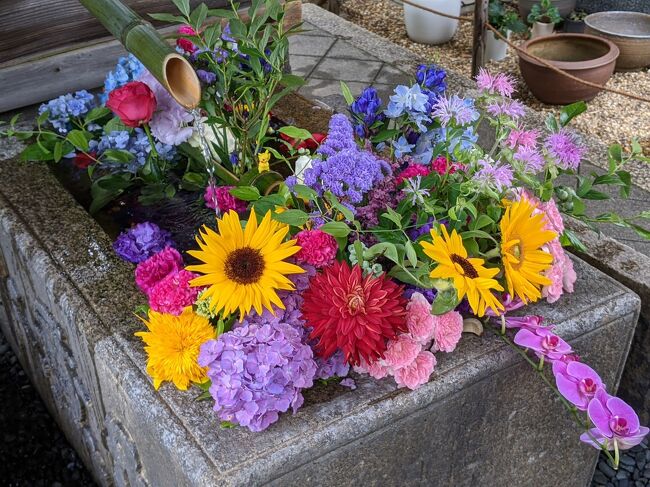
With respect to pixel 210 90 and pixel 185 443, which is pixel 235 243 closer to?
pixel 185 443

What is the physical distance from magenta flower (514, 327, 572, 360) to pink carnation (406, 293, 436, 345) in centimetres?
17

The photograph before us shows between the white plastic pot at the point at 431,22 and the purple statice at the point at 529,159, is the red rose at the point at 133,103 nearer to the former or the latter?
the purple statice at the point at 529,159

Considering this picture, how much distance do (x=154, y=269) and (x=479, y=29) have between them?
267 centimetres

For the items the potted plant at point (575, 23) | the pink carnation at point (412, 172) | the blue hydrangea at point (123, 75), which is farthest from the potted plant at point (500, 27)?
the pink carnation at point (412, 172)

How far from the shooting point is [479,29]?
3.59 meters

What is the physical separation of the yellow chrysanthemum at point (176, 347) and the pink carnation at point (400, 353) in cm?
31

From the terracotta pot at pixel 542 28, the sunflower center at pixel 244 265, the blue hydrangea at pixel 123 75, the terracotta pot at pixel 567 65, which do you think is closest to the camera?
the sunflower center at pixel 244 265

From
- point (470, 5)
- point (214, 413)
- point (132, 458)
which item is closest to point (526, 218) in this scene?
point (214, 413)

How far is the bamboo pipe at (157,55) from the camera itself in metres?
1.14

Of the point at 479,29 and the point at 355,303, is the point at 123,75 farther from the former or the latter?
the point at 479,29

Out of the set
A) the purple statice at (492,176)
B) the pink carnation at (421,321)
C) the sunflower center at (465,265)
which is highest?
the purple statice at (492,176)

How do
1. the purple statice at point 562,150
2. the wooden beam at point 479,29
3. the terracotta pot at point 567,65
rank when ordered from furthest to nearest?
the terracotta pot at point 567,65
the wooden beam at point 479,29
the purple statice at point 562,150

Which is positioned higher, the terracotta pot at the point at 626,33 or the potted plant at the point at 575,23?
the terracotta pot at the point at 626,33

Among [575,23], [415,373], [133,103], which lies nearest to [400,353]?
[415,373]
